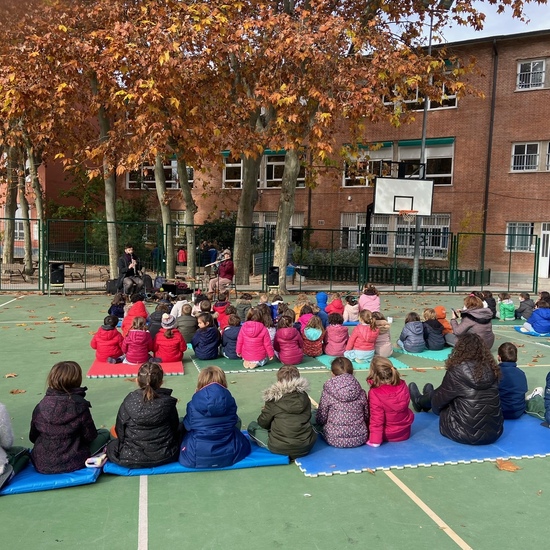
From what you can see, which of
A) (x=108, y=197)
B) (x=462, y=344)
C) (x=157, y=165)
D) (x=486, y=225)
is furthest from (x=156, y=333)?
(x=486, y=225)

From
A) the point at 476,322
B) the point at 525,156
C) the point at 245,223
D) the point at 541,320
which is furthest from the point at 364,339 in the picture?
A: the point at 525,156

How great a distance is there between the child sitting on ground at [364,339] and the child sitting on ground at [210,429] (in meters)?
4.45

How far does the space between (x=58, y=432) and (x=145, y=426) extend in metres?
0.75

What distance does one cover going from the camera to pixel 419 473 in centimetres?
539

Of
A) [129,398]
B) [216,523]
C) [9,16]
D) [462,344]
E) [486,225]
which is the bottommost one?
[216,523]

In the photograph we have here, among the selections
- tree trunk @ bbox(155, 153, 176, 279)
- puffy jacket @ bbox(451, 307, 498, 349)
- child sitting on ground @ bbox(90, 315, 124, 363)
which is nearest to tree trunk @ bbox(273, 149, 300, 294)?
tree trunk @ bbox(155, 153, 176, 279)

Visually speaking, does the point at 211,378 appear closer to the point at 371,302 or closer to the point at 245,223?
the point at 371,302

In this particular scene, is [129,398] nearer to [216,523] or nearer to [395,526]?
[216,523]

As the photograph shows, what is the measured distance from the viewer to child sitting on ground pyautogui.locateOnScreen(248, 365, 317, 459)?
18.2 feet

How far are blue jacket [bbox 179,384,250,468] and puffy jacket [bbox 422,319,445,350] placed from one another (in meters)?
6.39

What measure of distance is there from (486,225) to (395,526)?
1051 inches

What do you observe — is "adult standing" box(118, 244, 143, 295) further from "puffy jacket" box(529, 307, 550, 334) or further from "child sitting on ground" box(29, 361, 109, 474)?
"child sitting on ground" box(29, 361, 109, 474)

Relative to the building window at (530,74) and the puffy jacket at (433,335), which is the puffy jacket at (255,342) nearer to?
the puffy jacket at (433,335)

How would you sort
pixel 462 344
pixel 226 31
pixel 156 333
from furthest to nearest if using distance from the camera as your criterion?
pixel 226 31, pixel 156 333, pixel 462 344
